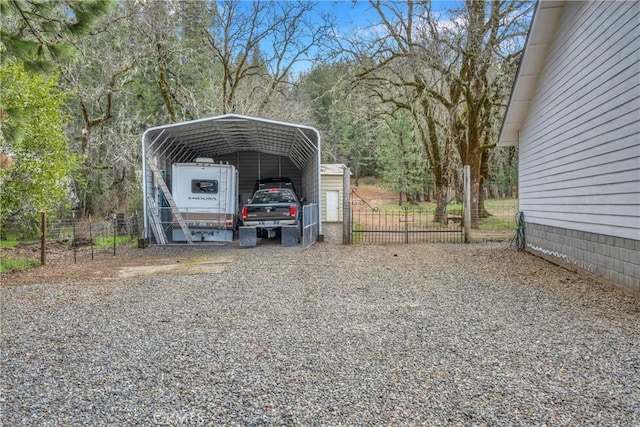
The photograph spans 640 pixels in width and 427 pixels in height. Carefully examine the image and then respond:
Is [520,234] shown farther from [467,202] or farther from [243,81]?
[243,81]

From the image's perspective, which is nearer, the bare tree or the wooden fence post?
the wooden fence post

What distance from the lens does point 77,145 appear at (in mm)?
18812

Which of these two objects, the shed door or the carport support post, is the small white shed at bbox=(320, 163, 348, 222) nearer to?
the shed door

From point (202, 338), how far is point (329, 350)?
135 cm

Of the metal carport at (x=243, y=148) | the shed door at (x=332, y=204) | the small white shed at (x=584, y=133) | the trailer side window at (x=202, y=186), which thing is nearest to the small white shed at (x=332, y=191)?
the shed door at (x=332, y=204)

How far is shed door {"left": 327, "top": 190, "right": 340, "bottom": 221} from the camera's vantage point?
20984mm

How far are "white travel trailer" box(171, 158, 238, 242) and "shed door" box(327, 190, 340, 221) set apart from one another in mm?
8184

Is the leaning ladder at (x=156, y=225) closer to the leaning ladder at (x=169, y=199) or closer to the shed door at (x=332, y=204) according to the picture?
the leaning ladder at (x=169, y=199)

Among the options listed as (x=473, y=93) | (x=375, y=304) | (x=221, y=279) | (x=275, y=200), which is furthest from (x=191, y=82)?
(x=375, y=304)

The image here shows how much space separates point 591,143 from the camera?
23.3 ft

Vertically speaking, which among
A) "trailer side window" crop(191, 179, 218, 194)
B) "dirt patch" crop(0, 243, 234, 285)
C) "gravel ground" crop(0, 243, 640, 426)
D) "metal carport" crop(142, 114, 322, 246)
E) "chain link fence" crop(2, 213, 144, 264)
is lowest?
"gravel ground" crop(0, 243, 640, 426)

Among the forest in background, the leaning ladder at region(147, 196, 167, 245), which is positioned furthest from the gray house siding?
the leaning ladder at region(147, 196, 167, 245)

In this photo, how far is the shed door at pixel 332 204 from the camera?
21.0 metres

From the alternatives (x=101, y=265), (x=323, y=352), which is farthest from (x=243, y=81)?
(x=323, y=352)
